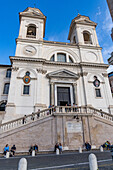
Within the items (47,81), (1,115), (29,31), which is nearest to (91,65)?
(47,81)

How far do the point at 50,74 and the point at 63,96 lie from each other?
12.9 feet

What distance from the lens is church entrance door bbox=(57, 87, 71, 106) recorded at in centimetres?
1878

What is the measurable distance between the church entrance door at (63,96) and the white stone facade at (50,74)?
217mm

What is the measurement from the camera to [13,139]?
11297 millimetres

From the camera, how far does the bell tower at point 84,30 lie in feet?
84.0

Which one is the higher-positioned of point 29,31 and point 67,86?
point 29,31

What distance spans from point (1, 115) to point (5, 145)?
6.23m

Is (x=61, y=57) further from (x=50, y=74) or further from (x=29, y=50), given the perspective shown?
(x=29, y=50)

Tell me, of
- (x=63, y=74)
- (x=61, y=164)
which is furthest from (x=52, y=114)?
A: (x=63, y=74)

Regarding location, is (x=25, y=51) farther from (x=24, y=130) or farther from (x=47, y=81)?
(x=24, y=130)

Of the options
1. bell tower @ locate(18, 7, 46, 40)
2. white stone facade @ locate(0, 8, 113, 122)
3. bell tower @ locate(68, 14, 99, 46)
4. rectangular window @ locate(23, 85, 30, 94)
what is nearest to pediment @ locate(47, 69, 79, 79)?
white stone facade @ locate(0, 8, 113, 122)

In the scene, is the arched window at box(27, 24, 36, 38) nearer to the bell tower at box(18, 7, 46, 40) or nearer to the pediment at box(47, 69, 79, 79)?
the bell tower at box(18, 7, 46, 40)

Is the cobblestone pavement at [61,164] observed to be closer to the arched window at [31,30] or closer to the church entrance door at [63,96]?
the church entrance door at [63,96]

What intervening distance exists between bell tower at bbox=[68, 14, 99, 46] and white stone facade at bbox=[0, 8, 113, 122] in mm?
1088
